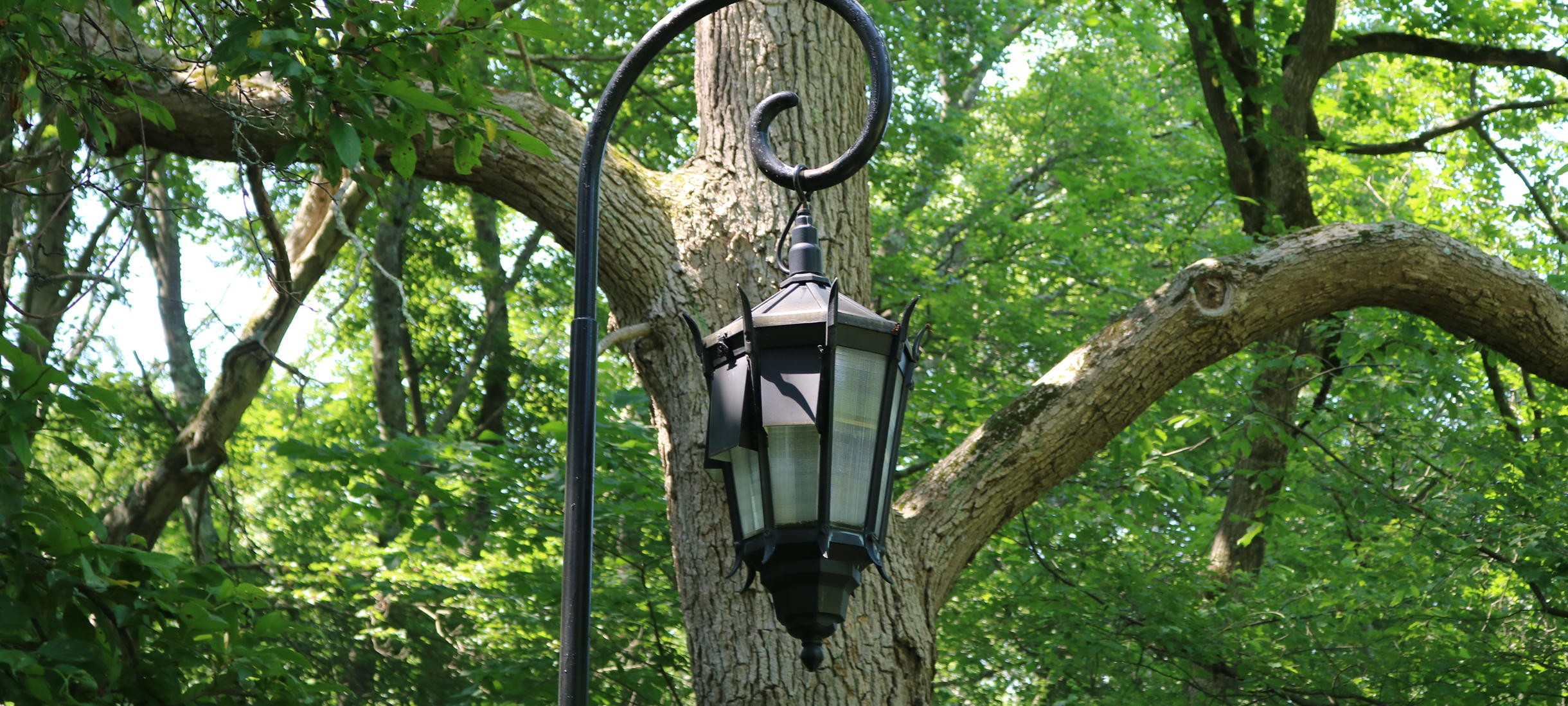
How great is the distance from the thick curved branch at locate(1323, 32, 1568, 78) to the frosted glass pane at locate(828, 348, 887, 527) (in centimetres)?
648

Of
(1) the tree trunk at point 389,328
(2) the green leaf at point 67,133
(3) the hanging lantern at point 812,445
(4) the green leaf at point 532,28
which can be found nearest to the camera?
(3) the hanging lantern at point 812,445

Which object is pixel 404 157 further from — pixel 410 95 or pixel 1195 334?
pixel 1195 334

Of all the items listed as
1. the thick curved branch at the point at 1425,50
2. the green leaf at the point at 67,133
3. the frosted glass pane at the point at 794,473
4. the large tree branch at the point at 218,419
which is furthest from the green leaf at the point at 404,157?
the thick curved branch at the point at 1425,50

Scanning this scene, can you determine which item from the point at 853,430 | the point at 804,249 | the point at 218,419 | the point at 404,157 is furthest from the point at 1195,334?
the point at 218,419

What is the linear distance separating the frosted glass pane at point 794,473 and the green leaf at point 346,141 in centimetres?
112

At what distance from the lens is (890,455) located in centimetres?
252

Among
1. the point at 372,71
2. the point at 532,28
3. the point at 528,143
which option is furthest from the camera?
the point at 372,71

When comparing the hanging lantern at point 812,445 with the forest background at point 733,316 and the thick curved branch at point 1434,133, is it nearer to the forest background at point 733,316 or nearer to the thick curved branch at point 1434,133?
the forest background at point 733,316

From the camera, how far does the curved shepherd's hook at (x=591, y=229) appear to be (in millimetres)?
2398

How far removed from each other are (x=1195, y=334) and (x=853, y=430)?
8.80 feet

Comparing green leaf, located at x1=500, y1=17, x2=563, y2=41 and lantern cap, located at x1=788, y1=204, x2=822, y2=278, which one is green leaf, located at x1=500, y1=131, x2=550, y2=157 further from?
lantern cap, located at x1=788, y1=204, x2=822, y2=278

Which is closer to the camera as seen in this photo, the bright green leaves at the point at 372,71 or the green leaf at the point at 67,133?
the bright green leaves at the point at 372,71

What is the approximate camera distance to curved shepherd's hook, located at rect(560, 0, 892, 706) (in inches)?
94.4

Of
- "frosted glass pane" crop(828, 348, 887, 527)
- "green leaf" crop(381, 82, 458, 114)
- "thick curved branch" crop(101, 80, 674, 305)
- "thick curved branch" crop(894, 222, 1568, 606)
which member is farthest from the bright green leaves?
"thick curved branch" crop(894, 222, 1568, 606)
